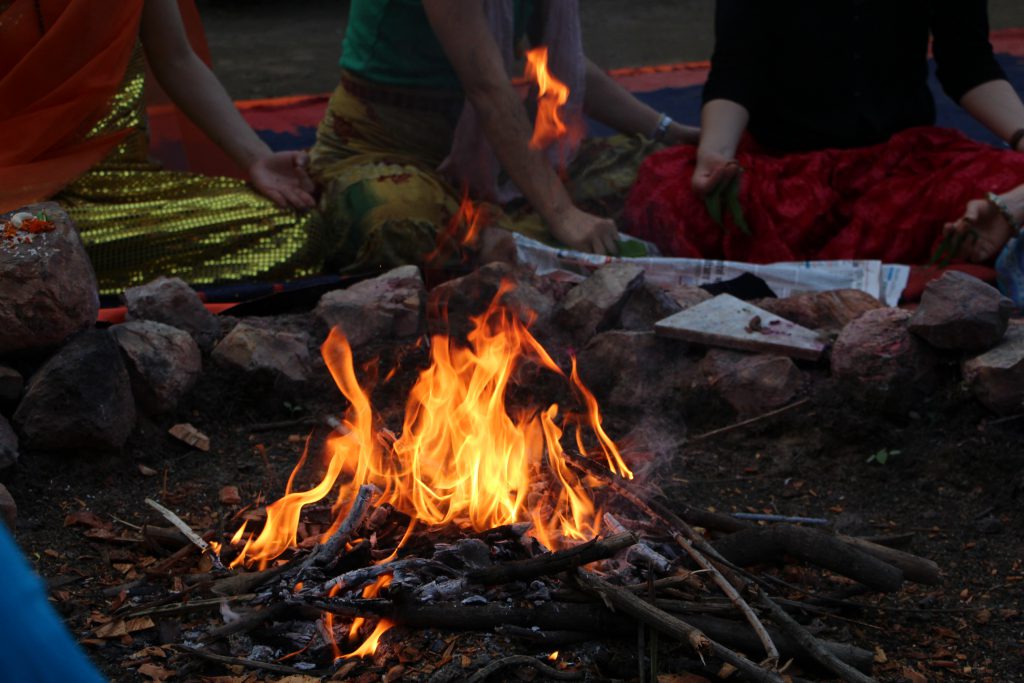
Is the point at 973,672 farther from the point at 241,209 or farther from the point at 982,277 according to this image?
the point at 241,209

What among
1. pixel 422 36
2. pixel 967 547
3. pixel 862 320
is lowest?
pixel 967 547

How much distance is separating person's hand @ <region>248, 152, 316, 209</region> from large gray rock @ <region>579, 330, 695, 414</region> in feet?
5.06

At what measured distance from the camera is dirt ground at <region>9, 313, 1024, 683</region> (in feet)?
7.45

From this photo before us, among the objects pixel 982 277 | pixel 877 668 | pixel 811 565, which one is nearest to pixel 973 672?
pixel 877 668

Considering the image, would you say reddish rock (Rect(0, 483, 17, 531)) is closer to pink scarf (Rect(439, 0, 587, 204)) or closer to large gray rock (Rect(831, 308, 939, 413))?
large gray rock (Rect(831, 308, 939, 413))

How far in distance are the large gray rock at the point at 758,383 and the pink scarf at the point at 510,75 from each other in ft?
4.93

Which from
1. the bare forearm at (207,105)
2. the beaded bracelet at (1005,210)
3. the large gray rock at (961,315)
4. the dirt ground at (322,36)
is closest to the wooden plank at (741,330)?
the large gray rock at (961,315)

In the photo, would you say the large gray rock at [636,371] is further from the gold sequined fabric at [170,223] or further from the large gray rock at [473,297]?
the gold sequined fabric at [170,223]

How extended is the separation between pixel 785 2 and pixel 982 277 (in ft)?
4.46

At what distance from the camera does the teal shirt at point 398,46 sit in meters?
4.32

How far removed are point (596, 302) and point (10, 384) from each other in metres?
1.69

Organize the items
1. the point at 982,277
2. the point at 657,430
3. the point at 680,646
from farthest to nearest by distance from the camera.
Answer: the point at 982,277 → the point at 657,430 → the point at 680,646

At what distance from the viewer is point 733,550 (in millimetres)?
2418

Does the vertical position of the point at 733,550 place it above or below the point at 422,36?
below
